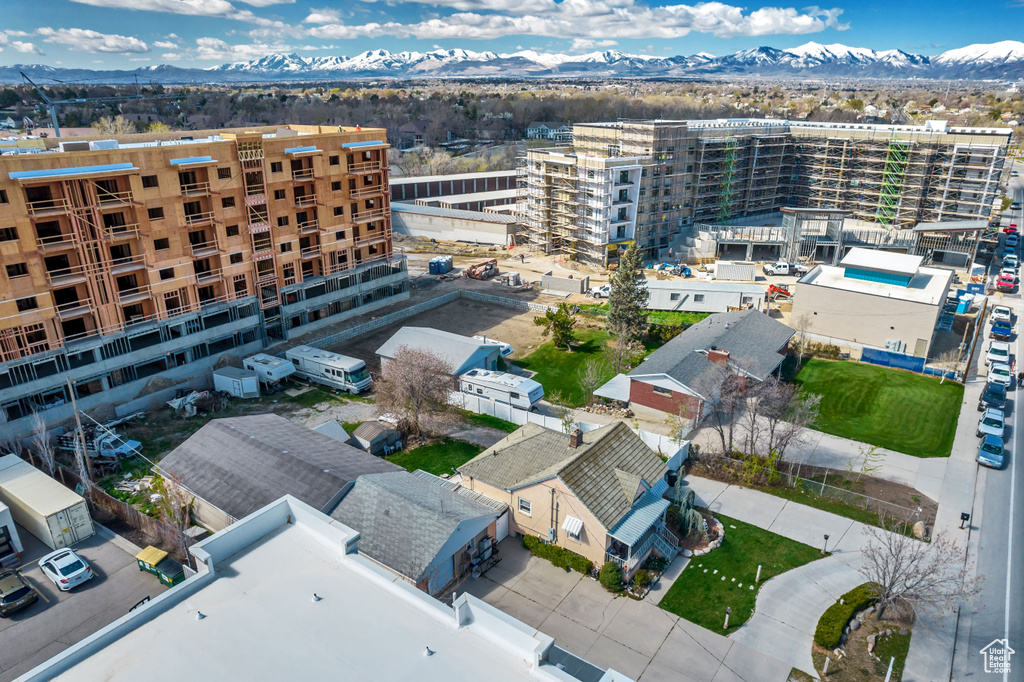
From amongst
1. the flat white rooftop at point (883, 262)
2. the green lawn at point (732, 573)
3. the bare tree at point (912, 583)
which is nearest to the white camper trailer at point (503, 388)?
the green lawn at point (732, 573)

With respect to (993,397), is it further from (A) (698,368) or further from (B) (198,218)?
(B) (198,218)

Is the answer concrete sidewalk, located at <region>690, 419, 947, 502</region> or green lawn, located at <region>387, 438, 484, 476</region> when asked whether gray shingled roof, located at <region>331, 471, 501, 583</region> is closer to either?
green lawn, located at <region>387, 438, 484, 476</region>

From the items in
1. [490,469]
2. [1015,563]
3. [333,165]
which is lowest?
[1015,563]

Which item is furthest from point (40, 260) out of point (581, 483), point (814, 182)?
point (814, 182)

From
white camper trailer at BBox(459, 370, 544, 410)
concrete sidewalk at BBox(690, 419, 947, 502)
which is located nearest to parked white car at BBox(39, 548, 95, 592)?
white camper trailer at BBox(459, 370, 544, 410)

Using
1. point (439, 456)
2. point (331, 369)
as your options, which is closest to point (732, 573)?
point (439, 456)

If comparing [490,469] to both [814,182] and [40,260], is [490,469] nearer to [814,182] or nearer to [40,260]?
[40,260]
